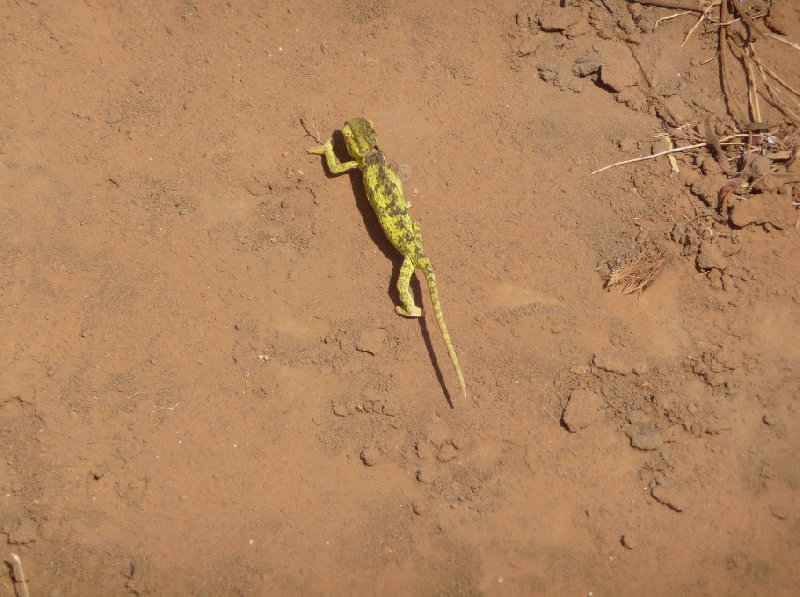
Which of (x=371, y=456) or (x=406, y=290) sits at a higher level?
(x=406, y=290)

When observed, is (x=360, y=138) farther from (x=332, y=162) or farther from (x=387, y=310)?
(x=387, y=310)

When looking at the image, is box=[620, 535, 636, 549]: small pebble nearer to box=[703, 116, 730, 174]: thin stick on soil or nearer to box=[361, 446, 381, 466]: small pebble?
box=[361, 446, 381, 466]: small pebble

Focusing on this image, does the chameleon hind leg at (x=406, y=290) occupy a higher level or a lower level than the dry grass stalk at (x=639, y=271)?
higher


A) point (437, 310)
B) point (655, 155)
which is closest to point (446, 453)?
point (437, 310)

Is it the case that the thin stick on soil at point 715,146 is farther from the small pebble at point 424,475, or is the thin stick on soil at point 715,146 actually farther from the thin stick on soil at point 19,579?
the thin stick on soil at point 19,579

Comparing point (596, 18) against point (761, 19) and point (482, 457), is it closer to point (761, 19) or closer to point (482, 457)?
point (761, 19)

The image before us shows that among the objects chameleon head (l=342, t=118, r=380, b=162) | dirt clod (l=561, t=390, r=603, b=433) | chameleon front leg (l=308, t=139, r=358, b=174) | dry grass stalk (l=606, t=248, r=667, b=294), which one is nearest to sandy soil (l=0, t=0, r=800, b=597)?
dirt clod (l=561, t=390, r=603, b=433)

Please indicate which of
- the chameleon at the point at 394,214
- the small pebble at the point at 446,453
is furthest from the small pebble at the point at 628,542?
the chameleon at the point at 394,214
